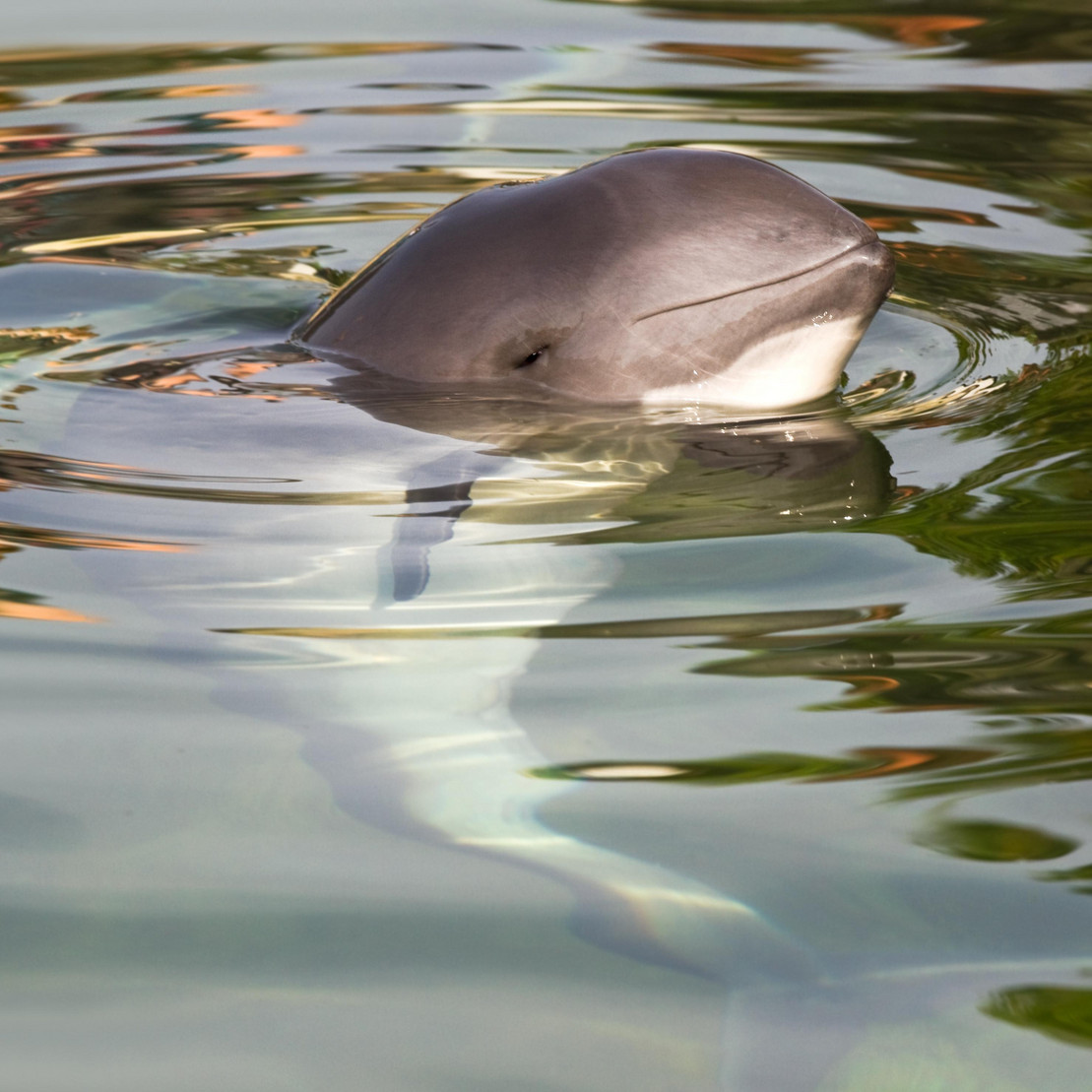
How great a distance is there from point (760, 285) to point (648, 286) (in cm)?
24

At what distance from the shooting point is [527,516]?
292cm

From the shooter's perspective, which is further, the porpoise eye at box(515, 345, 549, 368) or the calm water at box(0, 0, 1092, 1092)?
the porpoise eye at box(515, 345, 549, 368)

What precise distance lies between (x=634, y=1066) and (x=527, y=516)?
1.44m

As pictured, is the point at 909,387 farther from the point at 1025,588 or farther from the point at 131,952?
the point at 131,952

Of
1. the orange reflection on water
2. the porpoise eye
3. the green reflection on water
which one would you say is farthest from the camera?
the porpoise eye

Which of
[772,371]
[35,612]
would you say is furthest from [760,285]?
[35,612]

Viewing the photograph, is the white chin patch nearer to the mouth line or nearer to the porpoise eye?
the mouth line

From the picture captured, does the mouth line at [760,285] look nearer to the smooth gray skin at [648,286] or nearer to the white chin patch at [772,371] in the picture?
the smooth gray skin at [648,286]

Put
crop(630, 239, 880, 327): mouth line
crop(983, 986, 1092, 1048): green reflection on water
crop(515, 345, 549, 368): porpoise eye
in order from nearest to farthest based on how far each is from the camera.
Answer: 1. crop(983, 986, 1092, 1048): green reflection on water
2. crop(630, 239, 880, 327): mouth line
3. crop(515, 345, 549, 368): porpoise eye

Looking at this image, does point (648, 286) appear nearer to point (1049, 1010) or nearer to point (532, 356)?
point (532, 356)

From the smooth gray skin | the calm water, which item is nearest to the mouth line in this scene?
the smooth gray skin

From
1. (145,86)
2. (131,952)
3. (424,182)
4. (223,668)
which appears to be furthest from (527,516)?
(145,86)

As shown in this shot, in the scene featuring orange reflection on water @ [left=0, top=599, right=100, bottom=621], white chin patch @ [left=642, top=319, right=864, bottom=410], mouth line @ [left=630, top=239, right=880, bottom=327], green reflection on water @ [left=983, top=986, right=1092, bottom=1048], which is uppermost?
mouth line @ [left=630, top=239, right=880, bottom=327]

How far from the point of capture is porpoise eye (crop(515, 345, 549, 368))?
349cm
